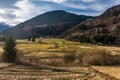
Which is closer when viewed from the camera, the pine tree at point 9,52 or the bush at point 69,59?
the bush at point 69,59

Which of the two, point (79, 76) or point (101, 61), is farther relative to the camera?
point (101, 61)

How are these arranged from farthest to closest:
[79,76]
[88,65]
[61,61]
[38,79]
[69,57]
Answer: [69,57] → [61,61] → [88,65] → [79,76] → [38,79]

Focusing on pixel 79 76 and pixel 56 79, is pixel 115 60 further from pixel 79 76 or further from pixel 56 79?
pixel 56 79

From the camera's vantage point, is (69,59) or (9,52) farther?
(69,59)

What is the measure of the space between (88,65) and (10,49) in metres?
34.2

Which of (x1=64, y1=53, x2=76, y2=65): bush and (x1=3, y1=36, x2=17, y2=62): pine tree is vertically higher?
(x1=3, y1=36, x2=17, y2=62): pine tree

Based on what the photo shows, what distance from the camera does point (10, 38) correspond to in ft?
366

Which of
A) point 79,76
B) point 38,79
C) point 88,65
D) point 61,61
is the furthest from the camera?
point 61,61

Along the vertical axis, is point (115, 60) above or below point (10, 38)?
below

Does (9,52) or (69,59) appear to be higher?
(9,52)

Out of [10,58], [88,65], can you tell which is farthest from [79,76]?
[10,58]

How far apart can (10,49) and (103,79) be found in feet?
179

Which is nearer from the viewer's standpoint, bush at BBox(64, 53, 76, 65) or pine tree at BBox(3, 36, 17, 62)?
bush at BBox(64, 53, 76, 65)

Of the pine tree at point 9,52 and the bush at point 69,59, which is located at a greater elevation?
the pine tree at point 9,52
